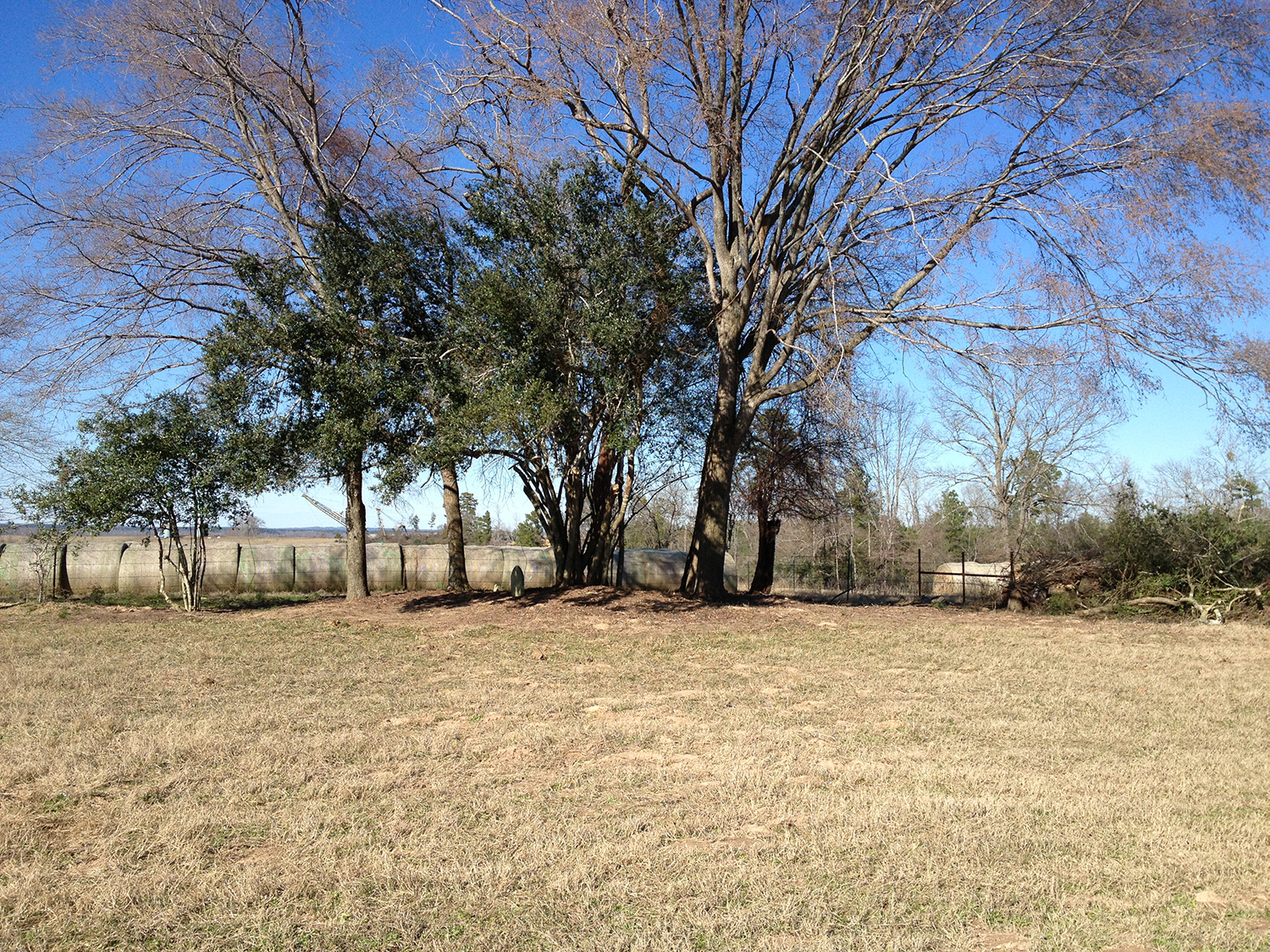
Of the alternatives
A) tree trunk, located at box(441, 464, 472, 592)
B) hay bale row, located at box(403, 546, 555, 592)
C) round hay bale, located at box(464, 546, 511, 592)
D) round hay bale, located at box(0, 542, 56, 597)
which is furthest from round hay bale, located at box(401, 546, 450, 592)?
round hay bale, located at box(0, 542, 56, 597)

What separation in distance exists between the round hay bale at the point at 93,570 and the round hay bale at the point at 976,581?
19.7 meters

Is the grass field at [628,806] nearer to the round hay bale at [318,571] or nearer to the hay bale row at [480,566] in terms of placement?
the round hay bale at [318,571]

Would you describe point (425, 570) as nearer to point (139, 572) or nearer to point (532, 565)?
point (532, 565)

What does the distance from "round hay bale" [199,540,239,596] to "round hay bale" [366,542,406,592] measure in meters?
3.15

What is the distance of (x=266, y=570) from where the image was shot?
21594 mm

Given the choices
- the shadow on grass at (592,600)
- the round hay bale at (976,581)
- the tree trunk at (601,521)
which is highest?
the tree trunk at (601,521)

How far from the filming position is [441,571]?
72.9 feet

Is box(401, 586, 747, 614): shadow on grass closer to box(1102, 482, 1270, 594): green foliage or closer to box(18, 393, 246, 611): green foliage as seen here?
box(18, 393, 246, 611): green foliage

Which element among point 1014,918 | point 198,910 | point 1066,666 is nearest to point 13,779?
point 198,910

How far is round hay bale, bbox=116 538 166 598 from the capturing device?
67.4 feet

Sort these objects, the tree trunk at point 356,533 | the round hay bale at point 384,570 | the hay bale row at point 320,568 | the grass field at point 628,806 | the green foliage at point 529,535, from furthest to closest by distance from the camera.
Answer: the green foliage at point 529,535, the round hay bale at point 384,570, the hay bale row at point 320,568, the tree trunk at point 356,533, the grass field at point 628,806

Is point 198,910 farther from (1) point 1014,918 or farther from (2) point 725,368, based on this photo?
(2) point 725,368

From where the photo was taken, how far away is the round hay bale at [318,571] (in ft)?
72.0

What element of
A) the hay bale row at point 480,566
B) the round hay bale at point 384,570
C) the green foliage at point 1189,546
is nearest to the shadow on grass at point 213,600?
the round hay bale at point 384,570
